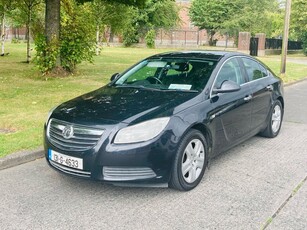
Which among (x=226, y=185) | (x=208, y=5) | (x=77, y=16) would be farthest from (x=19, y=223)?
(x=208, y=5)

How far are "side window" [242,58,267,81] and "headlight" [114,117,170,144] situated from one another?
2403 mm

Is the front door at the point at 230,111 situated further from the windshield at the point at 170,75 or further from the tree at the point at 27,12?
the tree at the point at 27,12

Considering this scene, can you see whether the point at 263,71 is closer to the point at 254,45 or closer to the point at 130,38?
the point at 254,45

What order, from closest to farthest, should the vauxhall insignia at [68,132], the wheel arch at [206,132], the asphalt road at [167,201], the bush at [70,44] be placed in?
the asphalt road at [167,201] < the vauxhall insignia at [68,132] < the wheel arch at [206,132] < the bush at [70,44]

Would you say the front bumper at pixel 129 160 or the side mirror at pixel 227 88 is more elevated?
the side mirror at pixel 227 88

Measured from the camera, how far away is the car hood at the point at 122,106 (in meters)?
3.82

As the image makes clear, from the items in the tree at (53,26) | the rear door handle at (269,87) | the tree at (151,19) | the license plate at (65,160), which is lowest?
the license plate at (65,160)

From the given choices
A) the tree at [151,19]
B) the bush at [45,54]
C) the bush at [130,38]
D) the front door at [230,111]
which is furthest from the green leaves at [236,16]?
the front door at [230,111]

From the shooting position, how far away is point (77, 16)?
12.6 m

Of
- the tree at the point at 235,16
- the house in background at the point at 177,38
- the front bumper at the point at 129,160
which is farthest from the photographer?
the tree at the point at 235,16

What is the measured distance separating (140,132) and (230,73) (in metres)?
2.05

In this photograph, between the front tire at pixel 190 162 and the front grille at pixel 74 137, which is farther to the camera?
the front tire at pixel 190 162

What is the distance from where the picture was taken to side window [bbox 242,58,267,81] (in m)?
5.63

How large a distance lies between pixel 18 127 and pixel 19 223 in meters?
3.18
